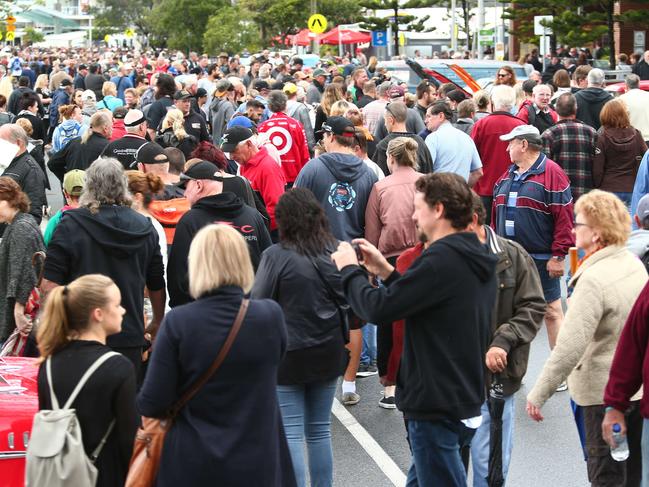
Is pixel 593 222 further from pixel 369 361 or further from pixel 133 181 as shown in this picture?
pixel 369 361

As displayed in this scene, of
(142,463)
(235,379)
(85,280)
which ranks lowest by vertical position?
(142,463)

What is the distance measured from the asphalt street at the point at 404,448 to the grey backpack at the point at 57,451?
2.58 meters

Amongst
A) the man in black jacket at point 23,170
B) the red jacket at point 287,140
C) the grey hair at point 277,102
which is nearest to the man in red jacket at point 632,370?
the man in black jacket at point 23,170

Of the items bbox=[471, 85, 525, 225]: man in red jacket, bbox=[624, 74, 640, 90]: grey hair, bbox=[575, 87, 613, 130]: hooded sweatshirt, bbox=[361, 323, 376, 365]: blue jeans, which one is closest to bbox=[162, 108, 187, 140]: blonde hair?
bbox=[471, 85, 525, 225]: man in red jacket

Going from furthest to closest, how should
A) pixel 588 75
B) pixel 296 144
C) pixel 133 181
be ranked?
pixel 588 75
pixel 296 144
pixel 133 181

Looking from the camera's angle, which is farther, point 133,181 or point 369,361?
point 369,361

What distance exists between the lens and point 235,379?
450cm

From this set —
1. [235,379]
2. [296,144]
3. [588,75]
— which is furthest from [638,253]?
[588,75]

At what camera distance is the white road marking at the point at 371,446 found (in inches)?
275

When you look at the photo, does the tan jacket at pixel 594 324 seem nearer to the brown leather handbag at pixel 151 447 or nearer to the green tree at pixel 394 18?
the brown leather handbag at pixel 151 447

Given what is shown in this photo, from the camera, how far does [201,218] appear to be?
22.6 ft

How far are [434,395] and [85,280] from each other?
1603 mm

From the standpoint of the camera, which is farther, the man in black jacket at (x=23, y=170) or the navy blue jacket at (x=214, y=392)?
the man in black jacket at (x=23, y=170)

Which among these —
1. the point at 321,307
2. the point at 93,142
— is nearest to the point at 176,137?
the point at 93,142
